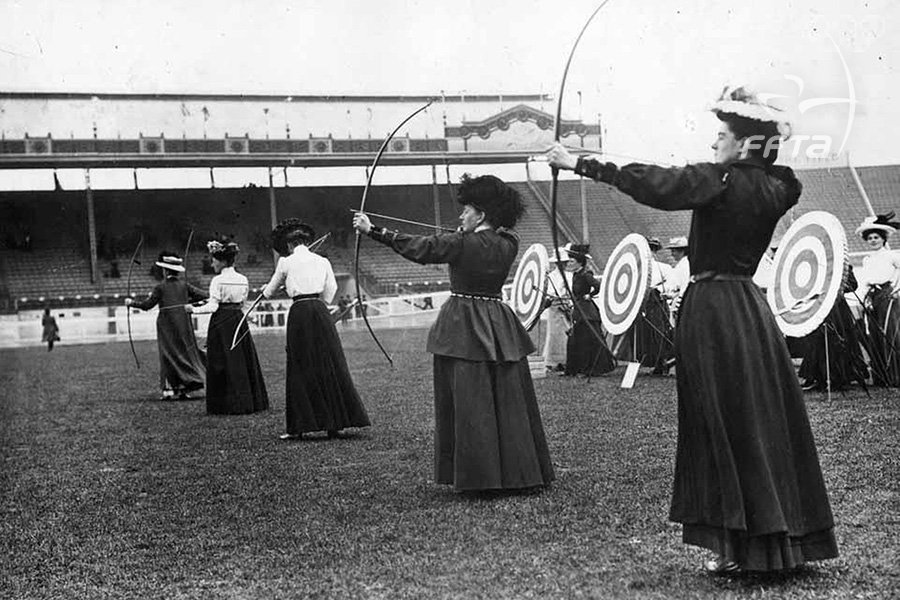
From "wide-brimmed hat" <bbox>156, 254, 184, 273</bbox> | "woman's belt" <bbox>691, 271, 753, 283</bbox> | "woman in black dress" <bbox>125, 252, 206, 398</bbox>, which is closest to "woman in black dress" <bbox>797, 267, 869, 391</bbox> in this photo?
"woman's belt" <bbox>691, 271, 753, 283</bbox>

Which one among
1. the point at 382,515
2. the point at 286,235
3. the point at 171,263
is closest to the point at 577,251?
the point at 171,263

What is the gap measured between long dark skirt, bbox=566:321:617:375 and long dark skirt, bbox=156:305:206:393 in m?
4.60

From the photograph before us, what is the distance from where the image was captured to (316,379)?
812 centimetres

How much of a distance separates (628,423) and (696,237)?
163 inches

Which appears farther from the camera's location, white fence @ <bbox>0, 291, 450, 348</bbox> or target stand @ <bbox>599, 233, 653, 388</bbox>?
white fence @ <bbox>0, 291, 450, 348</bbox>

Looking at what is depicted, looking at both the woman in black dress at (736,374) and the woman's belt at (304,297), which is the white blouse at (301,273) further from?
the woman in black dress at (736,374)

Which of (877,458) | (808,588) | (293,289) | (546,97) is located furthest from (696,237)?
(546,97)

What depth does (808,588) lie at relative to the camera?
354 centimetres

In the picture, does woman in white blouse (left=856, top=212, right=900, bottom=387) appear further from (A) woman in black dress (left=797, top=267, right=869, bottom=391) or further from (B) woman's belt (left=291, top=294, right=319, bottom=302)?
(B) woman's belt (left=291, top=294, right=319, bottom=302)

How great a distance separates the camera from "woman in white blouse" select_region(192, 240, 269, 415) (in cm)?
1020

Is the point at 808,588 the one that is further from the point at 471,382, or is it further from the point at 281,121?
the point at 281,121

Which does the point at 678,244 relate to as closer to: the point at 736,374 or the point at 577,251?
the point at 577,251

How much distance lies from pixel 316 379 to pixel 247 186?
29279 millimetres

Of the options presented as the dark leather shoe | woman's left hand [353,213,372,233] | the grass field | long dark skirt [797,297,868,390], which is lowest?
the grass field
